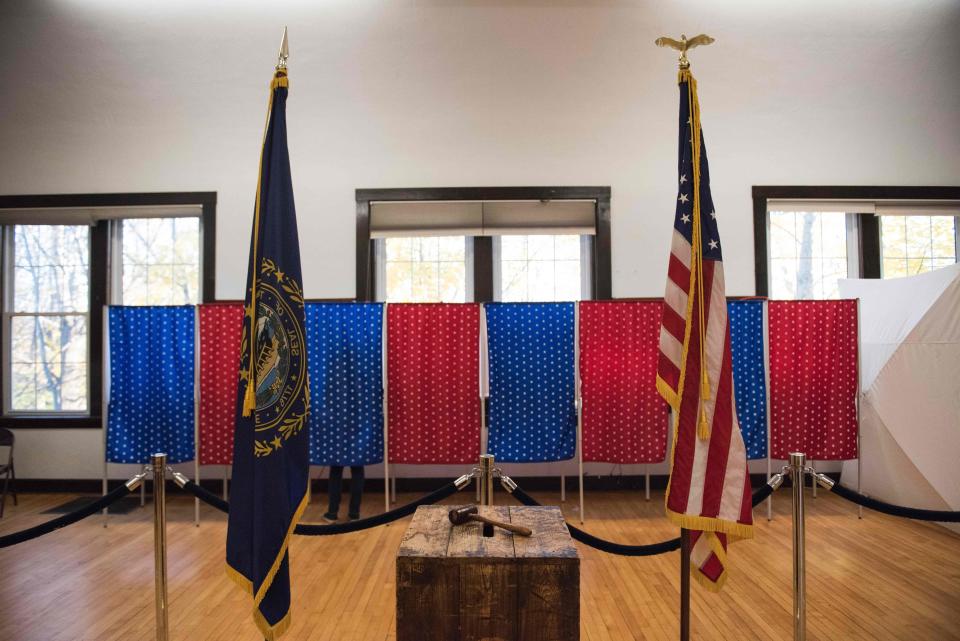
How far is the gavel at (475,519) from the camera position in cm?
173

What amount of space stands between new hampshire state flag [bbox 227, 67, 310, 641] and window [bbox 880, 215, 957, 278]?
537 centimetres

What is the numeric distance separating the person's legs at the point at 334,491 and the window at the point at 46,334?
2652 mm

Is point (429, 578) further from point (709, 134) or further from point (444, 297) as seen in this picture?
point (709, 134)

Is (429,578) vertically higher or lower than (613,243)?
lower

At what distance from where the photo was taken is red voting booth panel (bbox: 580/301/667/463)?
3992mm

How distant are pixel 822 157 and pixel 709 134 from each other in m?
1.04

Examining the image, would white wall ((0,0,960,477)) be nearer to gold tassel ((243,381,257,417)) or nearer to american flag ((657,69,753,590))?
american flag ((657,69,753,590))

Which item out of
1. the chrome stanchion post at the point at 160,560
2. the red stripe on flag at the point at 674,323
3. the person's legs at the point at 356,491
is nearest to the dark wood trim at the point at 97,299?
the person's legs at the point at 356,491

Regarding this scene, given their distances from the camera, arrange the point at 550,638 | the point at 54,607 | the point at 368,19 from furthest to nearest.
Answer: the point at 368,19, the point at 54,607, the point at 550,638

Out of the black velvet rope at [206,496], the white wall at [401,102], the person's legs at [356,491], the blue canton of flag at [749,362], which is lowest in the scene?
the person's legs at [356,491]

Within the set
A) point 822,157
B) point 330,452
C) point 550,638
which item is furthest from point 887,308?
point 330,452

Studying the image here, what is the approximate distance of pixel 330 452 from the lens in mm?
3941

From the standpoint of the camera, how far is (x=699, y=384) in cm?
208

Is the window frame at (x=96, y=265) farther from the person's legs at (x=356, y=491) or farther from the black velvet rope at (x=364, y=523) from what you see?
the black velvet rope at (x=364, y=523)
